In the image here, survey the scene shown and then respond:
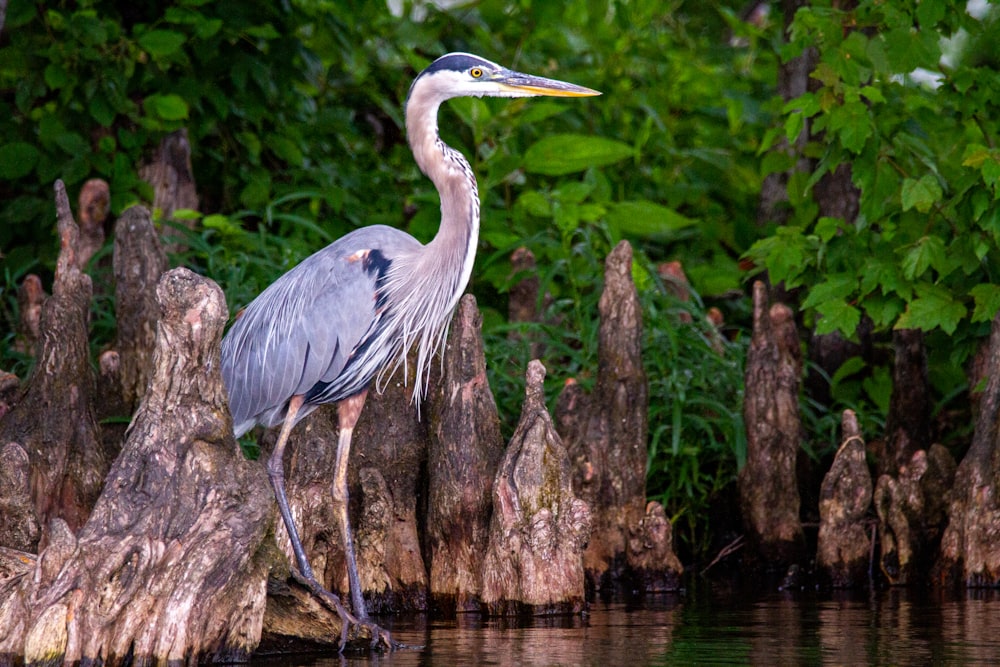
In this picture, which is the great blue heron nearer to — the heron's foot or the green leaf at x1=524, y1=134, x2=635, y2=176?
the heron's foot

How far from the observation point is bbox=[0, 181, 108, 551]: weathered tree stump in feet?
20.8

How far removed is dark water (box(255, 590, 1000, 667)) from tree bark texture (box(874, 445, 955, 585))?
0.40 meters

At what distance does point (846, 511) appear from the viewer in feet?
22.2

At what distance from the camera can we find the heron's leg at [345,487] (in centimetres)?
587

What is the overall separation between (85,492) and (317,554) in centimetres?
116

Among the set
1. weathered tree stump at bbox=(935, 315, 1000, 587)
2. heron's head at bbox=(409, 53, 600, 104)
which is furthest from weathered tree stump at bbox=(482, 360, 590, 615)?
weathered tree stump at bbox=(935, 315, 1000, 587)

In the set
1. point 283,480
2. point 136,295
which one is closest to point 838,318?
point 283,480

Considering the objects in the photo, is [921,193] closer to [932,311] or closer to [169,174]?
[932,311]

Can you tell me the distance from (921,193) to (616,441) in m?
1.97

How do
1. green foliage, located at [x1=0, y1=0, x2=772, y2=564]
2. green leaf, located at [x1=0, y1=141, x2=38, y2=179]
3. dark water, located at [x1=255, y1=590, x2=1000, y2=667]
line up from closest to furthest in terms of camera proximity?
dark water, located at [x1=255, y1=590, x2=1000, y2=667] → green foliage, located at [x1=0, y1=0, x2=772, y2=564] → green leaf, located at [x1=0, y1=141, x2=38, y2=179]

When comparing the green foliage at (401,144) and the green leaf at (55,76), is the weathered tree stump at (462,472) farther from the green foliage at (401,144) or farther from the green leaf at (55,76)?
the green leaf at (55,76)

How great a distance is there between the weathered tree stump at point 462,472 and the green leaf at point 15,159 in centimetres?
362

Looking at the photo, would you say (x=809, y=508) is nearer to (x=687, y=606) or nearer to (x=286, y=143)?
(x=687, y=606)

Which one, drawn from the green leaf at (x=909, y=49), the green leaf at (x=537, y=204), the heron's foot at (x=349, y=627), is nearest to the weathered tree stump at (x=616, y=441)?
the green leaf at (x=909, y=49)
